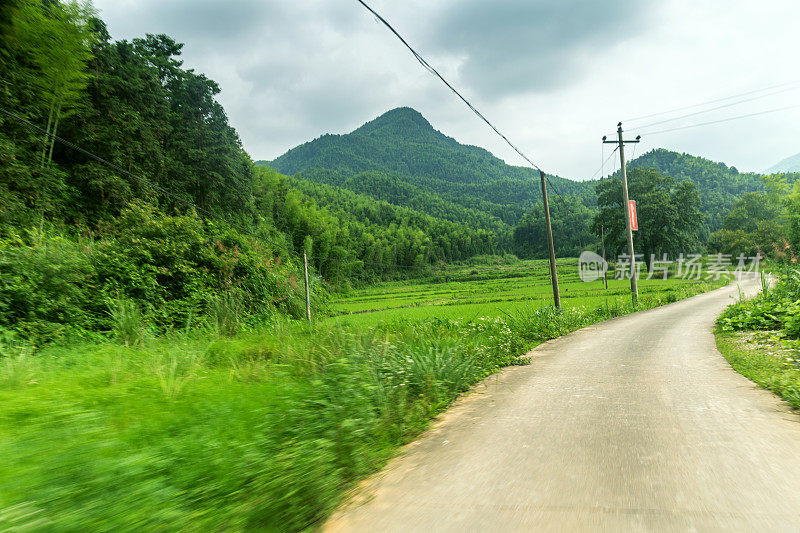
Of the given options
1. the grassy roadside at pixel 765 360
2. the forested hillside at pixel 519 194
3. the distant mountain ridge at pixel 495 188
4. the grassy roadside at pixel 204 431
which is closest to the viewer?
the grassy roadside at pixel 204 431

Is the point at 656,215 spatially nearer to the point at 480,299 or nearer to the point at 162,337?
the point at 480,299

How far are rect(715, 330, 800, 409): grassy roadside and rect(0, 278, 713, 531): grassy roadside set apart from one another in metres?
3.94

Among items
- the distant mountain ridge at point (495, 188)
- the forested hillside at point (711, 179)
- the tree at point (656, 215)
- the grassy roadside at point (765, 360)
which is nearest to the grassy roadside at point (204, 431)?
the grassy roadside at point (765, 360)

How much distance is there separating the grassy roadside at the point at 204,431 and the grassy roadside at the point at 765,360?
394 centimetres

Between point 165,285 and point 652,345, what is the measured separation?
1350 centimetres

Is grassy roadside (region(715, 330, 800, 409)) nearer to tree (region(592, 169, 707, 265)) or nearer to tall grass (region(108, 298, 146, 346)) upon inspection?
tall grass (region(108, 298, 146, 346))

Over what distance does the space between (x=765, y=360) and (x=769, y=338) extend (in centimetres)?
259

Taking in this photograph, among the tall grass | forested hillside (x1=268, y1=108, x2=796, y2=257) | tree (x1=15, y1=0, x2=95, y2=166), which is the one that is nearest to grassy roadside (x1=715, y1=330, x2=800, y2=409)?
the tall grass

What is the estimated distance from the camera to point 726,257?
60844mm

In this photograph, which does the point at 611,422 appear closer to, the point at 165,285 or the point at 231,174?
the point at 165,285

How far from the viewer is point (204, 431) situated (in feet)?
9.04

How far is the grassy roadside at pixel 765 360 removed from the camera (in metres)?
4.80

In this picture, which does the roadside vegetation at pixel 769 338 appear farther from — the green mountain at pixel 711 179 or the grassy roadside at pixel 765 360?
the green mountain at pixel 711 179

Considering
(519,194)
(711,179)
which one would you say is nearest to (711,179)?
(711,179)
